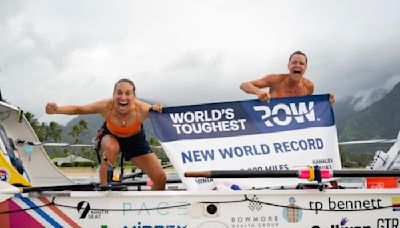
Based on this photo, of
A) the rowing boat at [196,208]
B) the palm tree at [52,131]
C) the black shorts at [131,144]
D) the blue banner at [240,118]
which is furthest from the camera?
the palm tree at [52,131]

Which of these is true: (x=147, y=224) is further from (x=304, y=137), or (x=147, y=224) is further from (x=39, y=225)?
(x=304, y=137)

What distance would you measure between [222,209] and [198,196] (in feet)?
0.79

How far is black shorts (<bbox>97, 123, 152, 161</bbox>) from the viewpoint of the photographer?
4.59m

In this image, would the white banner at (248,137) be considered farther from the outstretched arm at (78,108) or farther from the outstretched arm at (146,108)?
the outstretched arm at (78,108)

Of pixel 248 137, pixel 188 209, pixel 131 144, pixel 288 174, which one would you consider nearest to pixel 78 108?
pixel 131 144

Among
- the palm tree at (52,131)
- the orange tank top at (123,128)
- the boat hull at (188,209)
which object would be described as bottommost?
the boat hull at (188,209)

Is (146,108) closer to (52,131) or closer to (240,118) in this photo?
(240,118)

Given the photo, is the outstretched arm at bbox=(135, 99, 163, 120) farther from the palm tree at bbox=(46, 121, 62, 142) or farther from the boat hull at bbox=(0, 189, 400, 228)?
the palm tree at bbox=(46, 121, 62, 142)

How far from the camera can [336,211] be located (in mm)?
3629

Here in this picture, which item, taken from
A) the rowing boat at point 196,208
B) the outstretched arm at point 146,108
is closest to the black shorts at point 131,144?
the outstretched arm at point 146,108

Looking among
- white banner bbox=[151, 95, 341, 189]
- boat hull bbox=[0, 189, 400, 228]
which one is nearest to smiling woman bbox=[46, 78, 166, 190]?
white banner bbox=[151, 95, 341, 189]

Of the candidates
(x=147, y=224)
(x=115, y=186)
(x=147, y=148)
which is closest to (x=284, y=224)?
(x=147, y=224)

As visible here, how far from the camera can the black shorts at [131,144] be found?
181 inches

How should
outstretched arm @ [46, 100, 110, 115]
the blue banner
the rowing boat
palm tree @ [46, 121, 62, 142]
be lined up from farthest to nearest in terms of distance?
palm tree @ [46, 121, 62, 142] < the blue banner < outstretched arm @ [46, 100, 110, 115] < the rowing boat
